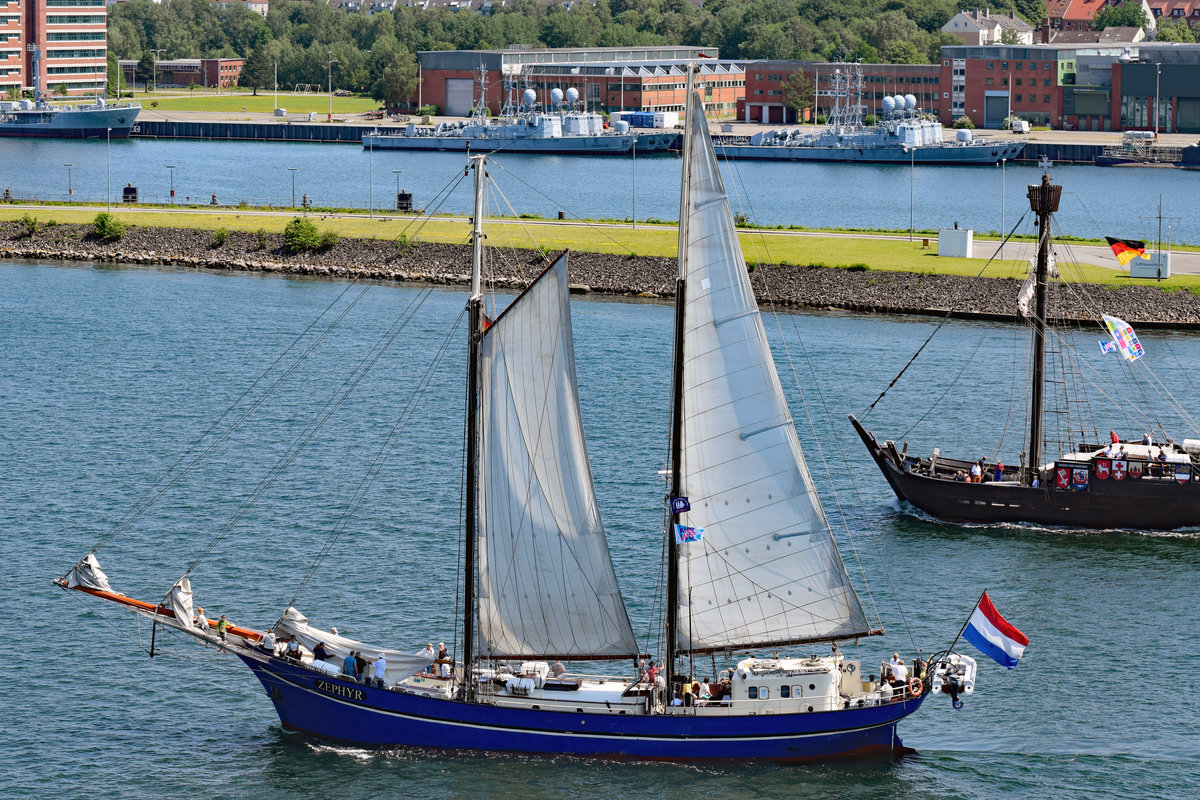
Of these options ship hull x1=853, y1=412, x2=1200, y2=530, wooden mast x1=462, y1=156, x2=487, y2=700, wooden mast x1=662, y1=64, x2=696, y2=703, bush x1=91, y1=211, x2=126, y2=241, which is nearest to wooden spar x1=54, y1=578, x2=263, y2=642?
wooden mast x1=462, y1=156, x2=487, y2=700

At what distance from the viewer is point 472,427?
45594mm

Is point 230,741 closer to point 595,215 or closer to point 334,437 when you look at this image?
point 334,437

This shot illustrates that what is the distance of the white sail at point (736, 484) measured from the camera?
43.6 metres

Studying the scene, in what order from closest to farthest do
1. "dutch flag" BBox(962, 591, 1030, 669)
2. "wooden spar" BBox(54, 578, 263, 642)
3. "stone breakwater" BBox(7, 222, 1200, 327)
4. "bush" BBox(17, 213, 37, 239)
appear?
"dutch flag" BBox(962, 591, 1030, 669)
"wooden spar" BBox(54, 578, 263, 642)
"stone breakwater" BBox(7, 222, 1200, 327)
"bush" BBox(17, 213, 37, 239)

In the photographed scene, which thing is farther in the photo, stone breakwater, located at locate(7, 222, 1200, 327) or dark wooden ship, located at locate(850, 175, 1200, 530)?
stone breakwater, located at locate(7, 222, 1200, 327)

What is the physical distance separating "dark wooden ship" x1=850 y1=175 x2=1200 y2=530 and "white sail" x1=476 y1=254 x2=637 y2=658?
78.6 ft

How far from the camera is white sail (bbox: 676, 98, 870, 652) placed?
43.6 metres

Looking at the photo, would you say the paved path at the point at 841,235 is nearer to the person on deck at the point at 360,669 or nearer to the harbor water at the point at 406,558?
the harbor water at the point at 406,558

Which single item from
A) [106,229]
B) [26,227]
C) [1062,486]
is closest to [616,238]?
[106,229]

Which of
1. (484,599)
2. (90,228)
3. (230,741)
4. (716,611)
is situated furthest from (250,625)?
(90,228)

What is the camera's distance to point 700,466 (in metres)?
44.8

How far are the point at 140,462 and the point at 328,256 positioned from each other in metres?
62.7

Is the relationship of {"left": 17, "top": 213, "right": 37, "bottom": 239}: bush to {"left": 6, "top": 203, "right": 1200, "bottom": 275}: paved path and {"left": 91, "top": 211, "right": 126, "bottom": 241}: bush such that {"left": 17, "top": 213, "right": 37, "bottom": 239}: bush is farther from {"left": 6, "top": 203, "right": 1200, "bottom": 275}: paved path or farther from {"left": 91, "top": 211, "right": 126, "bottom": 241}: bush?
{"left": 6, "top": 203, "right": 1200, "bottom": 275}: paved path

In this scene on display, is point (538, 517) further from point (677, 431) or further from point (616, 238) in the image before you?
point (616, 238)
